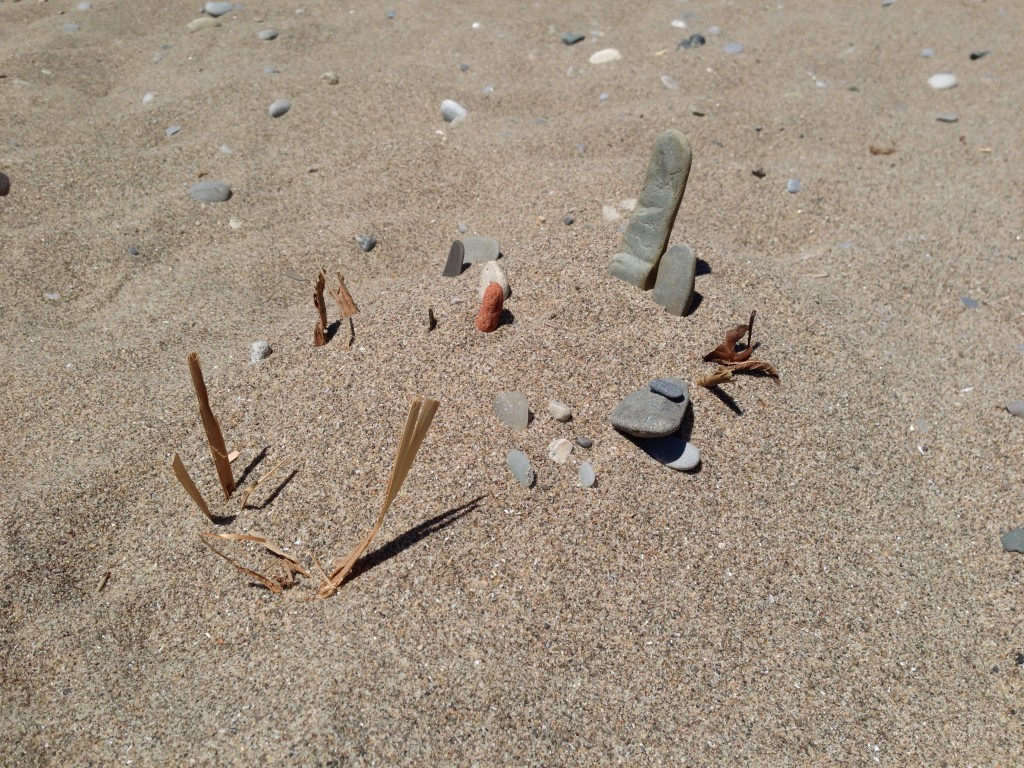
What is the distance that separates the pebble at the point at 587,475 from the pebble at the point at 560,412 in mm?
120

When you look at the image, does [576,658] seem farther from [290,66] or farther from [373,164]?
[290,66]

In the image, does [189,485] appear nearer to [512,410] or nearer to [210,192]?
[512,410]

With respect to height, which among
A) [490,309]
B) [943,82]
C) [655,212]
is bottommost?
[943,82]

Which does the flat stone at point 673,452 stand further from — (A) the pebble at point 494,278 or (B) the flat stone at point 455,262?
(B) the flat stone at point 455,262

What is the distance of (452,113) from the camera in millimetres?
2914

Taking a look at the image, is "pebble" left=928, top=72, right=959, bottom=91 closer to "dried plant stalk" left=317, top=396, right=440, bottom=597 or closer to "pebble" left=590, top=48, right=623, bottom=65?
"pebble" left=590, top=48, right=623, bottom=65

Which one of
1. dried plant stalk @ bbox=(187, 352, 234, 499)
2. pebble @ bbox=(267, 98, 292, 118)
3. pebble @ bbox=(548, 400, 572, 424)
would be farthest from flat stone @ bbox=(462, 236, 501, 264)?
pebble @ bbox=(267, 98, 292, 118)

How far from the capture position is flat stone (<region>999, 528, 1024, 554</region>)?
1.59 m

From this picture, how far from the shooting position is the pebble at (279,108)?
9.48 feet

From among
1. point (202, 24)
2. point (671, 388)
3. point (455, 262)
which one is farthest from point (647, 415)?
point (202, 24)

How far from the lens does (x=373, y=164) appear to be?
2676 millimetres

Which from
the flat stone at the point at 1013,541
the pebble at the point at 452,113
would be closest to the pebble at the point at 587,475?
the flat stone at the point at 1013,541

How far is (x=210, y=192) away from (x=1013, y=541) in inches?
98.6

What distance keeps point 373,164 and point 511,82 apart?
86 cm
